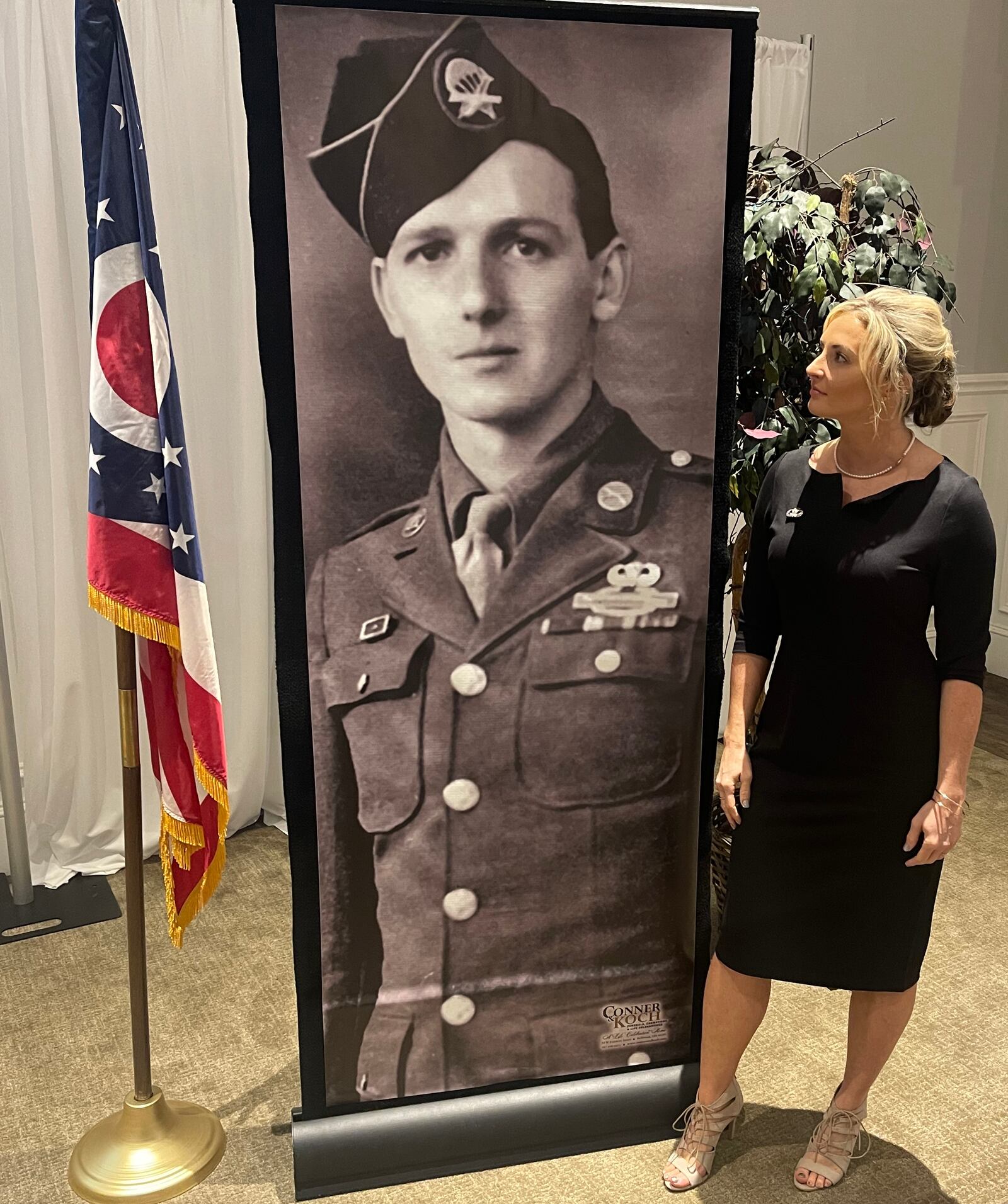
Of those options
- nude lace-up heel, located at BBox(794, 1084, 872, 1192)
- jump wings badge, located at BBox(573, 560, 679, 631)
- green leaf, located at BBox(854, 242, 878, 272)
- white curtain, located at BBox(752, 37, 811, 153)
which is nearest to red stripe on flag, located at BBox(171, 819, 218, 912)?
jump wings badge, located at BBox(573, 560, 679, 631)

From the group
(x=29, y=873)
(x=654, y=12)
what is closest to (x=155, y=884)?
(x=29, y=873)

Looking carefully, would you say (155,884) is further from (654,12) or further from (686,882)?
(654,12)

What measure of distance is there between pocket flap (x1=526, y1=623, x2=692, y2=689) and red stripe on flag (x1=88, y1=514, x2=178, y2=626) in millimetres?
638

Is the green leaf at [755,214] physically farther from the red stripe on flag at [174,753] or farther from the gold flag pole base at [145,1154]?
the gold flag pole base at [145,1154]

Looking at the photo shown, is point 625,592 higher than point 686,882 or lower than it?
higher

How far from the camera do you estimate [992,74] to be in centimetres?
426

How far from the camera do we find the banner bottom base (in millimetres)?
2066

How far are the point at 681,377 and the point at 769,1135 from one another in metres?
1.46

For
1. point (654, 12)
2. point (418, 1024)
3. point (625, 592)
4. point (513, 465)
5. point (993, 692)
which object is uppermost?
point (654, 12)

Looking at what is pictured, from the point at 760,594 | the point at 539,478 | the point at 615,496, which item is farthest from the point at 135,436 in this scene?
the point at 760,594

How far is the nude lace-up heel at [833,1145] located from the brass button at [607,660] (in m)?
0.91

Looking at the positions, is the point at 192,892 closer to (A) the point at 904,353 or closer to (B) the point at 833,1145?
(B) the point at 833,1145

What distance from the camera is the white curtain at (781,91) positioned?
11.9 feet

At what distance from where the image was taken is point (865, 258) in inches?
93.0
